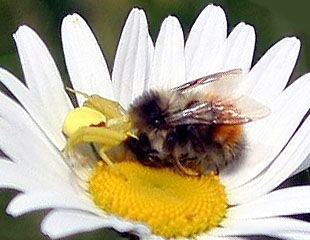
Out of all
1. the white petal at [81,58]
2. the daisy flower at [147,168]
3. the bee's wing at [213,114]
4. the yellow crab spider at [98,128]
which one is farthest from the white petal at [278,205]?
the white petal at [81,58]

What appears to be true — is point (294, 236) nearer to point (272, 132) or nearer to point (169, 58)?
point (272, 132)

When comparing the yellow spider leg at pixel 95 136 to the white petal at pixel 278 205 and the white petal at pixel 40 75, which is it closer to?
the white petal at pixel 40 75

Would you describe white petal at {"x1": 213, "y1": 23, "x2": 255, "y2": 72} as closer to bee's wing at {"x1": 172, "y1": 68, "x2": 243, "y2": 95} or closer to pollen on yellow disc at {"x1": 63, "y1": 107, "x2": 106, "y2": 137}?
bee's wing at {"x1": 172, "y1": 68, "x2": 243, "y2": 95}

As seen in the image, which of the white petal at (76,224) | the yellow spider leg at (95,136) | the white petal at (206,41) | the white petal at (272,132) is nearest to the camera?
the white petal at (76,224)

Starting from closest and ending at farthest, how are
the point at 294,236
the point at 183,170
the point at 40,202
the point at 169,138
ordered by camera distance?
the point at 40,202 < the point at 294,236 < the point at 169,138 < the point at 183,170

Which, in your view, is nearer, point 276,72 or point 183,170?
point 183,170

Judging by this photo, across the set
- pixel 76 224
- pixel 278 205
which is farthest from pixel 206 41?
pixel 76 224
